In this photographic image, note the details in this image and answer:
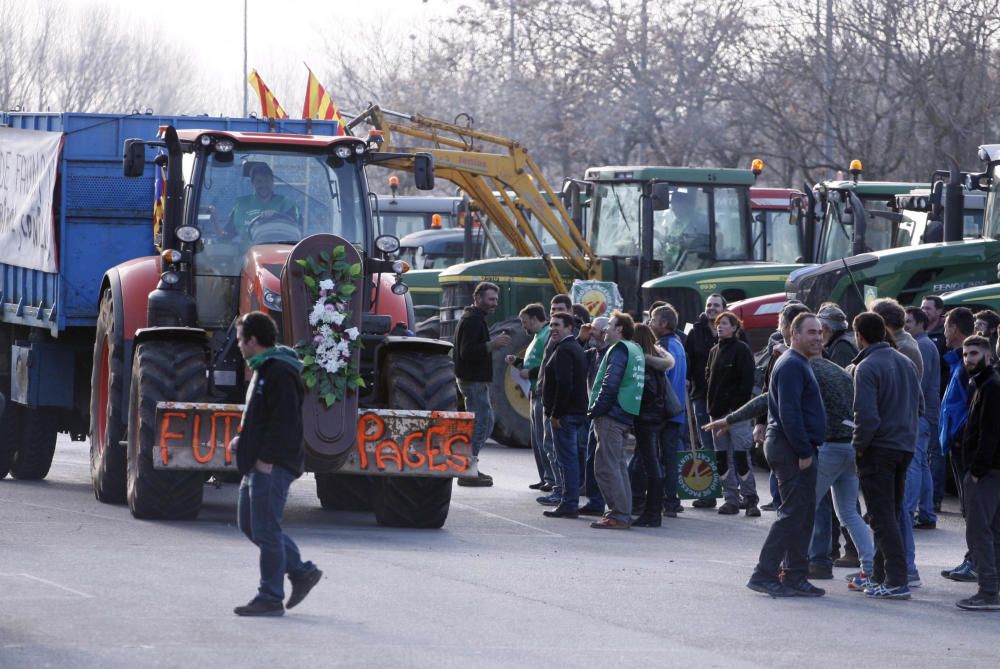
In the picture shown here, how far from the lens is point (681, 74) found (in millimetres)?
46500

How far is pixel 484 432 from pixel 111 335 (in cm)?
424

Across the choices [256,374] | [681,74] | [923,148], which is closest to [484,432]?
[256,374]

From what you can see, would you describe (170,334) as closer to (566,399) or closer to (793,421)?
(566,399)

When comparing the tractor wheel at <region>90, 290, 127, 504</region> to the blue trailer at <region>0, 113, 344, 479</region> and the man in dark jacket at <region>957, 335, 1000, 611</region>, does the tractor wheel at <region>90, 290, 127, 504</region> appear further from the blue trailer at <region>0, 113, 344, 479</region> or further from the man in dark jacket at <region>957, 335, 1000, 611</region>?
the man in dark jacket at <region>957, 335, 1000, 611</region>

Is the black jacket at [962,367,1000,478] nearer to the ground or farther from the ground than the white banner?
nearer to the ground

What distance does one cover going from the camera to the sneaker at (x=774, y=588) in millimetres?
11102

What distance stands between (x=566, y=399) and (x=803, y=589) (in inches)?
174

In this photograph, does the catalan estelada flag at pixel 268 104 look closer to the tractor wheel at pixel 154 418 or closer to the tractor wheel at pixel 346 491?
the tractor wheel at pixel 346 491

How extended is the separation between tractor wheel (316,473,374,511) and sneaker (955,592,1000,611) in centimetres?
590

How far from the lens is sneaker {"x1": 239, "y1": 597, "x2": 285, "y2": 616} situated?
9.63 metres

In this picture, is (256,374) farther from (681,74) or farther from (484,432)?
(681,74)

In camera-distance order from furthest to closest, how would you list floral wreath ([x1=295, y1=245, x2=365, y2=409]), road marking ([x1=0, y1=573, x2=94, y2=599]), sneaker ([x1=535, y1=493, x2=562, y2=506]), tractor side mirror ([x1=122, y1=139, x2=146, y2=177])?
sneaker ([x1=535, y1=493, x2=562, y2=506]) < tractor side mirror ([x1=122, y1=139, x2=146, y2=177]) < floral wreath ([x1=295, y1=245, x2=365, y2=409]) < road marking ([x1=0, y1=573, x2=94, y2=599])

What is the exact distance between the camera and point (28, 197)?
17.0 m

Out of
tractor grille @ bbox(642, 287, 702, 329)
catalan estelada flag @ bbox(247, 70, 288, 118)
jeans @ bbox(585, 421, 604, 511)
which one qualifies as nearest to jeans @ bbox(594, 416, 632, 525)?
jeans @ bbox(585, 421, 604, 511)
